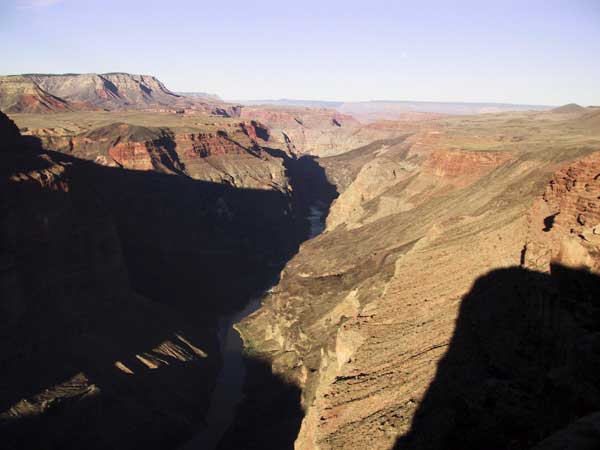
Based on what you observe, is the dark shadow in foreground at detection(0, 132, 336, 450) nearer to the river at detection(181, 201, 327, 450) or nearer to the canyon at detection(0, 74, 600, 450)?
the canyon at detection(0, 74, 600, 450)

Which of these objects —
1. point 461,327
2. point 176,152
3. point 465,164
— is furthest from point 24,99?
point 461,327

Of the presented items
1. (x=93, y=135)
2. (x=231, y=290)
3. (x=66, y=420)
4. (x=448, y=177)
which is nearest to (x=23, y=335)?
(x=66, y=420)

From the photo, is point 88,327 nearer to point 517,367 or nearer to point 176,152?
point 517,367

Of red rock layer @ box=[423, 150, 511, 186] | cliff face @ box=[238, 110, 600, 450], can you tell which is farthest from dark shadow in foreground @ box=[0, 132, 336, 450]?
red rock layer @ box=[423, 150, 511, 186]

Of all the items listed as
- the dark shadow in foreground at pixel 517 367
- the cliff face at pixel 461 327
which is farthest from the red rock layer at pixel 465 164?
the dark shadow in foreground at pixel 517 367

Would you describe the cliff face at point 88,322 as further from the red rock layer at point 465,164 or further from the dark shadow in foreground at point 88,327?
the red rock layer at point 465,164
